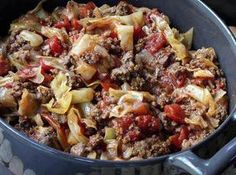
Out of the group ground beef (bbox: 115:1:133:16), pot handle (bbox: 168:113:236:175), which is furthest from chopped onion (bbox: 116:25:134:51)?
pot handle (bbox: 168:113:236:175)

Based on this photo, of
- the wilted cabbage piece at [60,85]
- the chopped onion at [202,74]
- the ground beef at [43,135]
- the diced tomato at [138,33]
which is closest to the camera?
the ground beef at [43,135]

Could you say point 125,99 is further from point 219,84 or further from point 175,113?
point 219,84

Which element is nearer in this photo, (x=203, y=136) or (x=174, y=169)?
(x=174, y=169)

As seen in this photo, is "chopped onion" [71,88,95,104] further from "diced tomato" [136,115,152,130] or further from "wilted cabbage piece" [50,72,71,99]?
"diced tomato" [136,115,152,130]

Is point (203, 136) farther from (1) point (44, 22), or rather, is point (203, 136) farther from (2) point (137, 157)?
(1) point (44, 22)

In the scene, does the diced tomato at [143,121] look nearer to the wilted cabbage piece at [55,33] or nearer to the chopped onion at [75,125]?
the chopped onion at [75,125]

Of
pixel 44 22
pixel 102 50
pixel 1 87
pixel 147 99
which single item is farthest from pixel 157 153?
pixel 44 22

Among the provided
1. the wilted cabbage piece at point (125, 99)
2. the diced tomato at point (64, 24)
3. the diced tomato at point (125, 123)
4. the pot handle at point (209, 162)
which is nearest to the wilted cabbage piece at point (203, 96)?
the wilted cabbage piece at point (125, 99)
